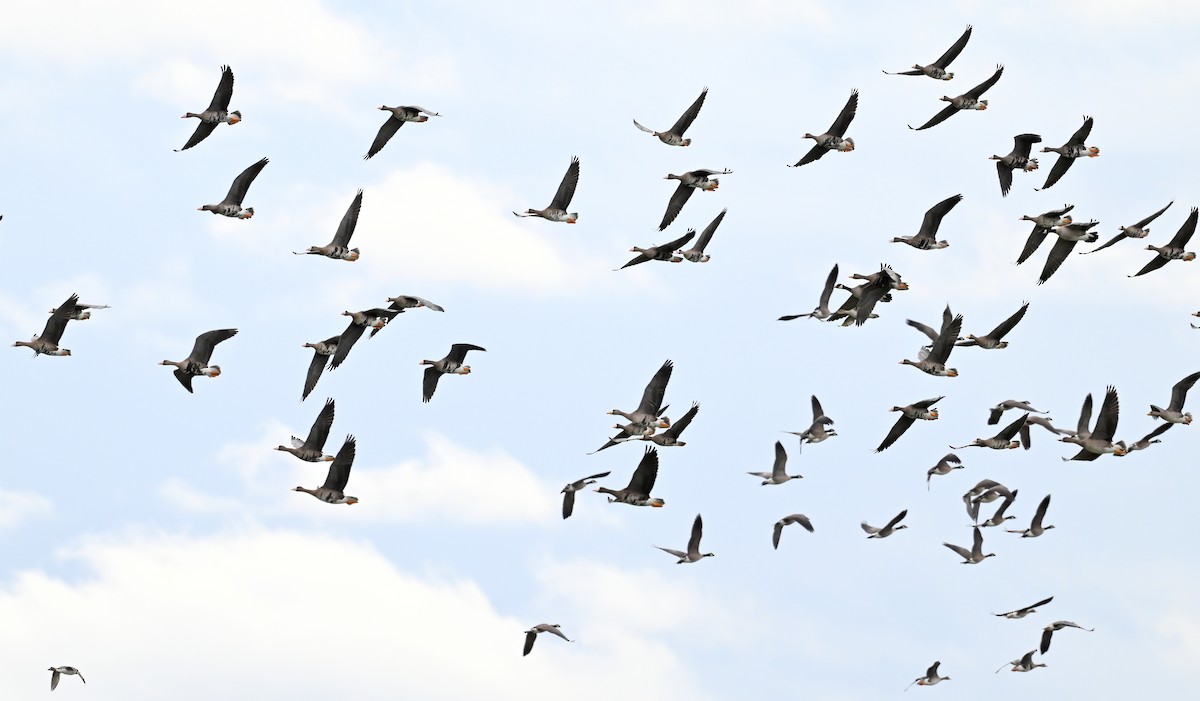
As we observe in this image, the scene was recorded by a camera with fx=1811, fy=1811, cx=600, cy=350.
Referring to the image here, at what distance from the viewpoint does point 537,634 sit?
54406 millimetres

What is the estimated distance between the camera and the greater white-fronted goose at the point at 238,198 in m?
50.2

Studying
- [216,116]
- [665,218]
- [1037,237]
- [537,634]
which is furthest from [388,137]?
[1037,237]

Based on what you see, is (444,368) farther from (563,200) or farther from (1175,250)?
(1175,250)

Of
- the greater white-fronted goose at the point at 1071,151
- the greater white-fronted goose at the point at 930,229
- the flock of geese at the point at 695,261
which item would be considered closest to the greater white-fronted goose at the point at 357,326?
the flock of geese at the point at 695,261

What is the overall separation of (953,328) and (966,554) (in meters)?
10.8

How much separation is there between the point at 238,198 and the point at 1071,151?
23.8 meters

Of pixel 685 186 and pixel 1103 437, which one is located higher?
pixel 685 186

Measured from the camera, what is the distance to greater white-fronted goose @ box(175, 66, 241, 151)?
1970 inches

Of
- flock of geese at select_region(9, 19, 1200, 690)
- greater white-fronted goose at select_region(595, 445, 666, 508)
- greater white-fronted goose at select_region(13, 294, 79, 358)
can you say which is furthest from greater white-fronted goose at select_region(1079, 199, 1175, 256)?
greater white-fronted goose at select_region(13, 294, 79, 358)

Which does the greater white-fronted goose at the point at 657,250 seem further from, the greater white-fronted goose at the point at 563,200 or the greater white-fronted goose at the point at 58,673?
the greater white-fronted goose at the point at 58,673

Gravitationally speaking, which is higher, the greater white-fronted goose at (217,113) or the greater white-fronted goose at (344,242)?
the greater white-fronted goose at (217,113)

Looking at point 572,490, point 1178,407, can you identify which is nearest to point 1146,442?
point 1178,407

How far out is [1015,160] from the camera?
5166cm

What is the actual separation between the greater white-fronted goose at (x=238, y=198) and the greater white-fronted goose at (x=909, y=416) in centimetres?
1935
